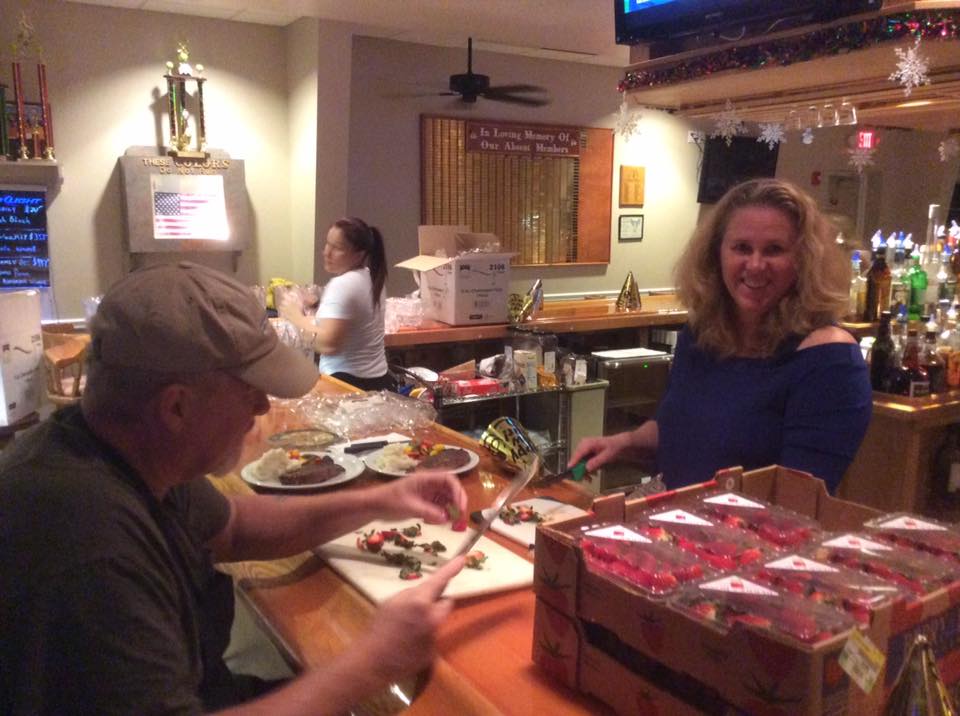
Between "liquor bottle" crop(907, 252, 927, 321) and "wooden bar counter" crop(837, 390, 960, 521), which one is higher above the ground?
"liquor bottle" crop(907, 252, 927, 321)

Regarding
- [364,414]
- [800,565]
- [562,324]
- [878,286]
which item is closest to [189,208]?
[562,324]

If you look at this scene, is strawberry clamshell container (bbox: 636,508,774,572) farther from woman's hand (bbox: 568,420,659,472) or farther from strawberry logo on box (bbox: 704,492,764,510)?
woman's hand (bbox: 568,420,659,472)

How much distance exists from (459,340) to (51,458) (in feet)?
10.4

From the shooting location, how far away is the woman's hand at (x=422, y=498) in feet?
5.07

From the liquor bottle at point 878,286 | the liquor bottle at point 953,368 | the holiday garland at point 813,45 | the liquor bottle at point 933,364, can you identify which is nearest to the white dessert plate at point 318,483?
the holiday garland at point 813,45

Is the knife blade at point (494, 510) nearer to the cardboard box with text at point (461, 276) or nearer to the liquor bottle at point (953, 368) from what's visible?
the cardboard box with text at point (461, 276)

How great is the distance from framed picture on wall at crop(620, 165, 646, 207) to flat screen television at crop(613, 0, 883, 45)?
172 inches

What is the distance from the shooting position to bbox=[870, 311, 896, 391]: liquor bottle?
3537 mm

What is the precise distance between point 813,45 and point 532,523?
4.43ft

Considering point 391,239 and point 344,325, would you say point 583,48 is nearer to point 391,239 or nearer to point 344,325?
point 391,239

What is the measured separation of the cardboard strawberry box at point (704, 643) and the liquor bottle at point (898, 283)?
128 inches

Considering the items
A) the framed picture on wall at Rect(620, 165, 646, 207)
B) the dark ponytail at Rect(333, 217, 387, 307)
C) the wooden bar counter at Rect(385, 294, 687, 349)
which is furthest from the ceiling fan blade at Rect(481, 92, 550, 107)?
the dark ponytail at Rect(333, 217, 387, 307)

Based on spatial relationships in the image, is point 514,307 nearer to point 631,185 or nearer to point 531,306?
point 531,306

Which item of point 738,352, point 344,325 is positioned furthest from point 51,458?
point 344,325
